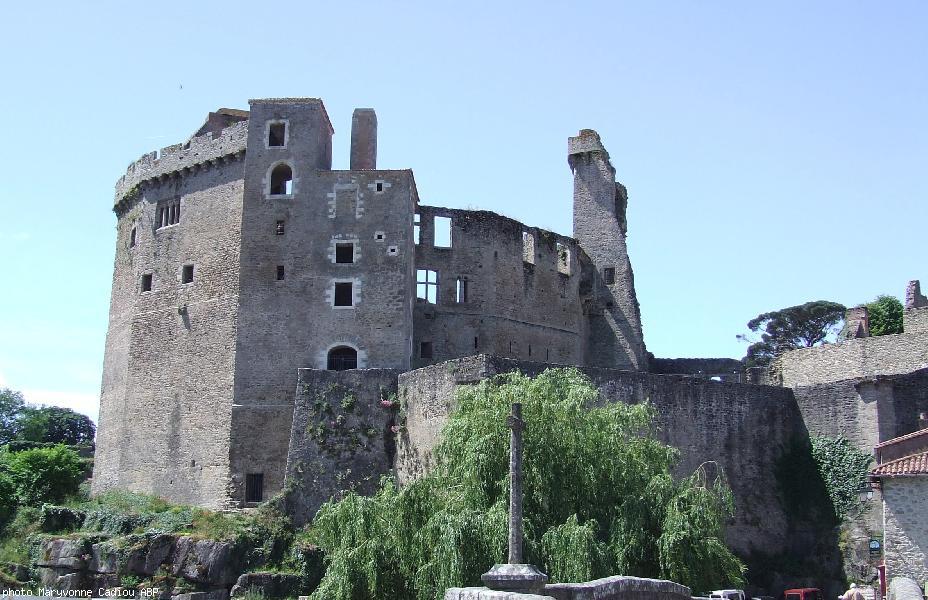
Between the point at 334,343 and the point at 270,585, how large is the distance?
33.1 ft

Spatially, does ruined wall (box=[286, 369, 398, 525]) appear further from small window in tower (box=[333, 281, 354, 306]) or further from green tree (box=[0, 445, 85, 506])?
green tree (box=[0, 445, 85, 506])

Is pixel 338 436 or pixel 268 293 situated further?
pixel 268 293

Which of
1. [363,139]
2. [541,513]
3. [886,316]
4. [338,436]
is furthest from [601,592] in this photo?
[886,316]

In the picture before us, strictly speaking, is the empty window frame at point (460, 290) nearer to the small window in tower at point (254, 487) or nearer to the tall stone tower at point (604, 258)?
the tall stone tower at point (604, 258)

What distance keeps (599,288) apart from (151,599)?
2542 cm

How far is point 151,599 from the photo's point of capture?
112 feet

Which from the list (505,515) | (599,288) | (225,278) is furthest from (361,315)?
(505,515)

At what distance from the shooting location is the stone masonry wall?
2977cm

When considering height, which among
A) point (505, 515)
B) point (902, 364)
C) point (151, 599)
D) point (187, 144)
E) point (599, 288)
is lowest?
point (151, 599)

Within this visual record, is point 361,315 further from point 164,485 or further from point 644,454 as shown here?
point 644,454

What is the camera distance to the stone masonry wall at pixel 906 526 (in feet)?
97.7

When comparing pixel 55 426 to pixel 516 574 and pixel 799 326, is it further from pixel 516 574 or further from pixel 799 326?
pixel 516 574

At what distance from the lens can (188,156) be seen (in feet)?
148

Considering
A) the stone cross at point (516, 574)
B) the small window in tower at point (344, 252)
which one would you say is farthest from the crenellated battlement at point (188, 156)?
the stone cross at point (516, 574)
